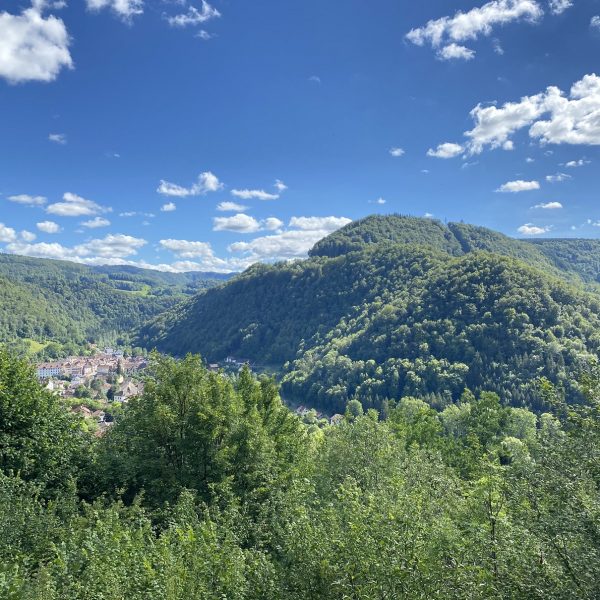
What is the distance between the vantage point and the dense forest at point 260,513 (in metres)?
9.33

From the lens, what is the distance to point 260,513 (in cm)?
1681

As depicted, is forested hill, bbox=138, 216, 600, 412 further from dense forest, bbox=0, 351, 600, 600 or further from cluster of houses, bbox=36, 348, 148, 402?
dense forest, bbox=0, 351, 600, 600

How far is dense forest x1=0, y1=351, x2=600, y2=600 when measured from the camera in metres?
9.33

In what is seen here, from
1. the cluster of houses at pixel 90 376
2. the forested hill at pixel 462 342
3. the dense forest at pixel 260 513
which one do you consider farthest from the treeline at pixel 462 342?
the dense forest at pixel 260 513

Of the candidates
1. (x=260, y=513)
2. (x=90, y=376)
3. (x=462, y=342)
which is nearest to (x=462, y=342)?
(x=462, y=342)

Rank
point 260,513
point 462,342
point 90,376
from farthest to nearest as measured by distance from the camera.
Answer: point 90,376
point 462,342
point 260,513

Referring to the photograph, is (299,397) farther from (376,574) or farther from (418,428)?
(376,574)

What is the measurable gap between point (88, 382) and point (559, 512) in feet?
603

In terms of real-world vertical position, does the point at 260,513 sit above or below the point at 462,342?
above

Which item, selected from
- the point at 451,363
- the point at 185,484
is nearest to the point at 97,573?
the point at 185,484

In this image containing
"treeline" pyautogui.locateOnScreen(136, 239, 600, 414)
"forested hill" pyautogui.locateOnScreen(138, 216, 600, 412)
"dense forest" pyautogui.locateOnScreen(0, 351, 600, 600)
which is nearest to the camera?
"dense forest" pyautogui.locateOnScreen(0, 351, 600, 600)

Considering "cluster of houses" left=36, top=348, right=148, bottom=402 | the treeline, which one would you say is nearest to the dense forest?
the treeline

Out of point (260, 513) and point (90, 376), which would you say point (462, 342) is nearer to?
point (260, 513)

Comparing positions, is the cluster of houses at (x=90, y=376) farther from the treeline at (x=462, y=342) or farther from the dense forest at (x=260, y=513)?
the dense forest at (x=260, y=513)
